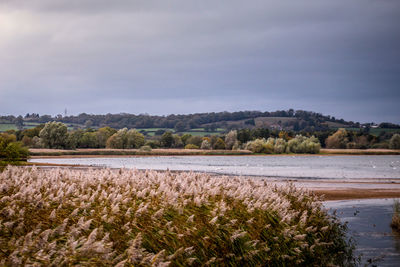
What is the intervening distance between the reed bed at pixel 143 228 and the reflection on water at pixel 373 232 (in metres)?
1.73

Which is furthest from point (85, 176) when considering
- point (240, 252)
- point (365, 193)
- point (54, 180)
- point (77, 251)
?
point (365, 193)

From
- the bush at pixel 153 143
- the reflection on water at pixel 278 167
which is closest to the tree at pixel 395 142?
the reflection on water at pixel 278 167

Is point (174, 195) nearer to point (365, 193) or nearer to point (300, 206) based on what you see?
point (300, 206)

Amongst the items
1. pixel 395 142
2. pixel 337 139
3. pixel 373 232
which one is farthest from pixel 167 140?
pixel 373 232

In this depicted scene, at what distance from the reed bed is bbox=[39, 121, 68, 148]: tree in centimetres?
9627

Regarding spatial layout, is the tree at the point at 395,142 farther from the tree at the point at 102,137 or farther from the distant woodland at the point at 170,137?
the tree at the point at 102,137

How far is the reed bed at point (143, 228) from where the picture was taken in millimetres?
5402

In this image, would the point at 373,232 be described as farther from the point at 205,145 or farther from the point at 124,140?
the point at 205,145

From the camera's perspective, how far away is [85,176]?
10.3 m

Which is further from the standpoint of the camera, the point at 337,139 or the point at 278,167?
the point at 337,139

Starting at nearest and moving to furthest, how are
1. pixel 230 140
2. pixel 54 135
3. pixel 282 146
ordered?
pixel 54 135 < pixel 282 146 < pixel 230 140

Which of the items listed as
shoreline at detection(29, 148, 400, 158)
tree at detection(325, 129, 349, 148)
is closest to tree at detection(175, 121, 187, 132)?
shoreline at detection(29, 148, 400, 158)

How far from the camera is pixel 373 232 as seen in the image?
1372 cm

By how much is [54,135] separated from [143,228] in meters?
101
